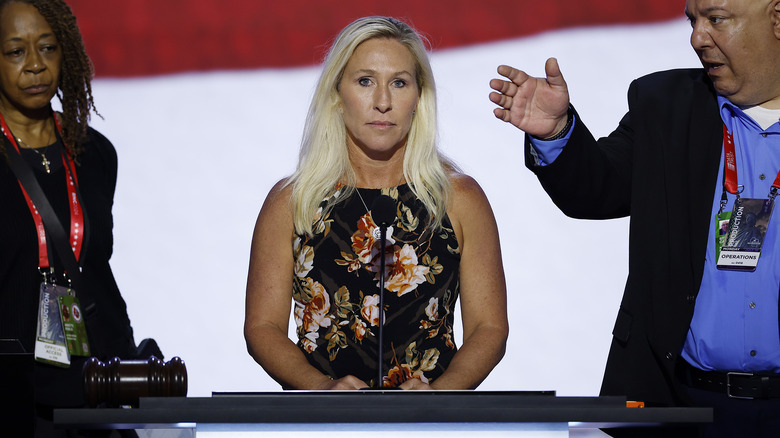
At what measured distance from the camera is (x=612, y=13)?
3949 millimetres

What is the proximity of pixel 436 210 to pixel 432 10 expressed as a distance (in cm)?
156

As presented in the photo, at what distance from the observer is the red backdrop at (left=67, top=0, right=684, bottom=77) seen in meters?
3.90

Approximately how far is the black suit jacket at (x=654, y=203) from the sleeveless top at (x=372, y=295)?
1.18 feet

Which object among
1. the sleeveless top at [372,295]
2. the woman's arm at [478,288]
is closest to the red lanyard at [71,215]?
the sleeveless top at [372,295]

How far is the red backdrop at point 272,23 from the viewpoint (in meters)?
3.90

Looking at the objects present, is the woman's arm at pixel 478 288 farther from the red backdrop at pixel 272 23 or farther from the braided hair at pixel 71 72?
the red backdrop at pixel 272 23

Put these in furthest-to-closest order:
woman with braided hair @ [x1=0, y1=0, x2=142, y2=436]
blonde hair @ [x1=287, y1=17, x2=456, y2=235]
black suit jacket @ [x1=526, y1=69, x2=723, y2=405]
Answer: woman with braided hair @ [x1=0, y1=0, x2=142, y2=436]
blonde hair @ [x1=287, y1=17, x2=456, y2=235]
black suit jacket @ [x1=526, y1=69, x2=723, y2=405]

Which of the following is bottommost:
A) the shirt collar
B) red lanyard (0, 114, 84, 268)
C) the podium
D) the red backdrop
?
the podium

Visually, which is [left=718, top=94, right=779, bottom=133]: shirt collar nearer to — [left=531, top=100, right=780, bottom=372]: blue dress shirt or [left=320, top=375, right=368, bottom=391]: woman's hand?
[left=531, top=100, right=780, bottom=372]: blue dress shirt

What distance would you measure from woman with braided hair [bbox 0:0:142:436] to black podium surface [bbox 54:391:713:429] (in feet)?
3.49

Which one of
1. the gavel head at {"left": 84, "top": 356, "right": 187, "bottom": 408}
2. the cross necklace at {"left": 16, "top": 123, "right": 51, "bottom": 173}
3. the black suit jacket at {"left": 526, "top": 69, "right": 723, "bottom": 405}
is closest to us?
the gavel head at {"left": 84, "top": 356, "right": 187, "bottom": 408}

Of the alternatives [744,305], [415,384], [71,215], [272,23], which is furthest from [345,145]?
[272,23]

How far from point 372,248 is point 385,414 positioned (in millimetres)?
901

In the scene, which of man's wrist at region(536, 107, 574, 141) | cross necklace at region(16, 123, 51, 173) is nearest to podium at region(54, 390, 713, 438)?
man's wrist at region(536, 107, 574, 141)
